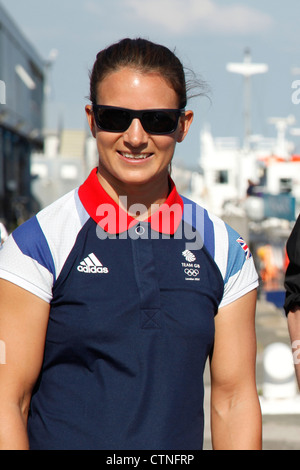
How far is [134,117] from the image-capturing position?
2.77 m

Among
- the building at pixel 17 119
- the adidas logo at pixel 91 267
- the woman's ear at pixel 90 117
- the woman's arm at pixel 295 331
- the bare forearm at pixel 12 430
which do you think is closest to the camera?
the bare forearm at pixel 12 430

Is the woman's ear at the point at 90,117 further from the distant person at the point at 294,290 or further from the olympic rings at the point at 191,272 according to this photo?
the distant person at the point at 294,290

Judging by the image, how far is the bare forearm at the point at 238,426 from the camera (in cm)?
278

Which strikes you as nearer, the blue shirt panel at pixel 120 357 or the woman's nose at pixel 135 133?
the blue shirt panel at pixel 120 357

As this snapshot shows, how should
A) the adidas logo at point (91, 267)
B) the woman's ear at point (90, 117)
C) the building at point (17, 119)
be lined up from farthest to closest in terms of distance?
the building at point (17, 119)
the woman's ear at point (90, 117)
the adidas logo at point (91, 267)

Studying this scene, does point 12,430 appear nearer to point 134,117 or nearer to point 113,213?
point 113,213

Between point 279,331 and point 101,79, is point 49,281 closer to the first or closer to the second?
point 101,79

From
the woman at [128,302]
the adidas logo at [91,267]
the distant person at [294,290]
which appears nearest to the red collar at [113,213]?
the woman at [128,302]

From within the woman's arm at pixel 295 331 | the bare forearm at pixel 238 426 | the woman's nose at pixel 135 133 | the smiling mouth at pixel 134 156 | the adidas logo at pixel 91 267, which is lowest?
the bare forearm at pixel 238 426

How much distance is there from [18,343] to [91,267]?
295 mm

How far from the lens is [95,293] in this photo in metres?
2.63

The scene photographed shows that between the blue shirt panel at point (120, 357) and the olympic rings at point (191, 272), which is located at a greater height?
the olympic rings at point (191, 272)

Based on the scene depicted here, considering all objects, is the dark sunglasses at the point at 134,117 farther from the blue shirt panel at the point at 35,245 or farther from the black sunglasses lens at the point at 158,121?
the blue shirt panel at the point at 35,245
